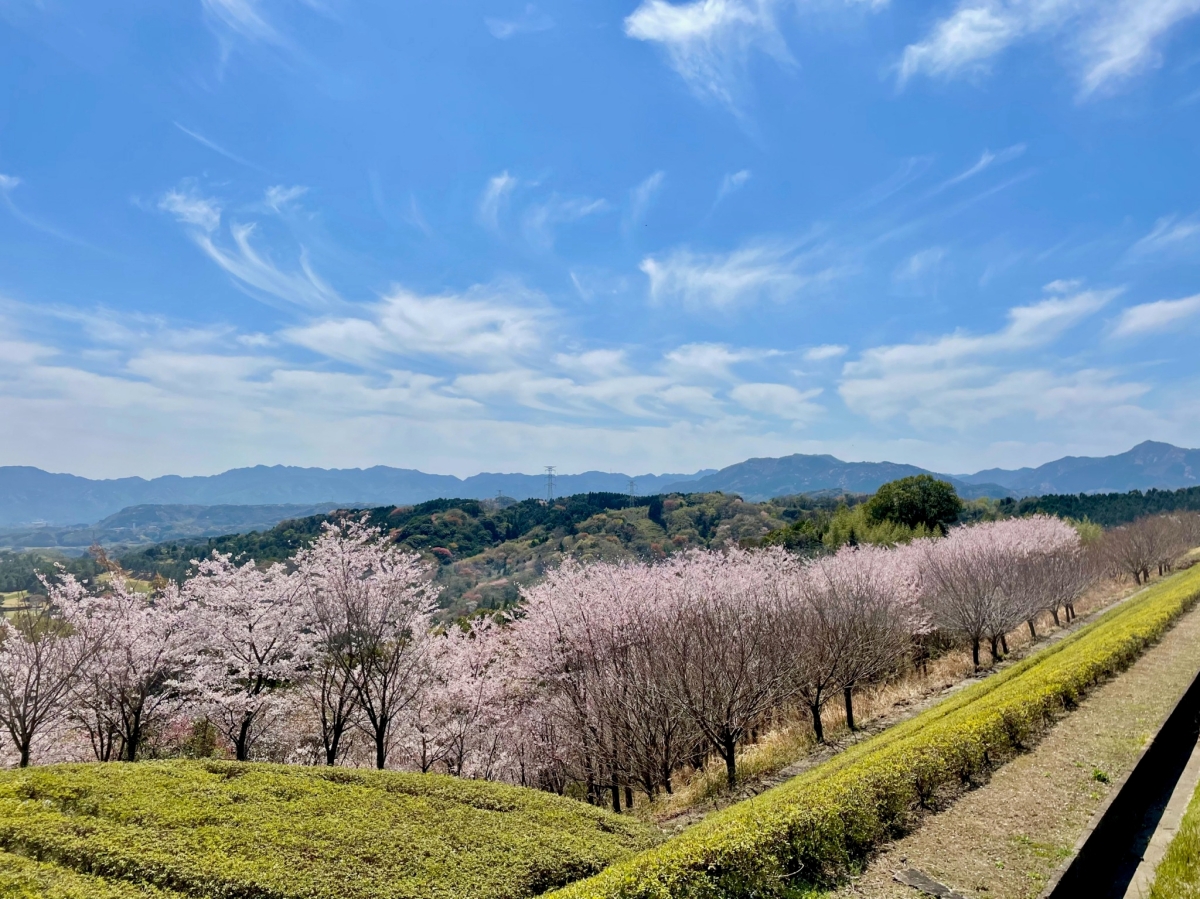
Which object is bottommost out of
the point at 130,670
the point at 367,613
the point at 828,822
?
the point at 130,670

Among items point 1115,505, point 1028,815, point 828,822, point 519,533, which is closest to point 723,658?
point 1028,815

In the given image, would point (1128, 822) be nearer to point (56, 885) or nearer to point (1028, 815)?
point (1028, 815)

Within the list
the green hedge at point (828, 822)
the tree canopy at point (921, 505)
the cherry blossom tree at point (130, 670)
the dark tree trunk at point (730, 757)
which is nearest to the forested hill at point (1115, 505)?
the tree canopy at point (921, 505)

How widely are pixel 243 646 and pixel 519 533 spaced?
116 metres

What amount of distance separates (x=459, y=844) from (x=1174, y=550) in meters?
65.8

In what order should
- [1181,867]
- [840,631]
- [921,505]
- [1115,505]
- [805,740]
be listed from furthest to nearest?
[1115,505] → [921,505] → [840,631] → [805,740] → [1181,867]

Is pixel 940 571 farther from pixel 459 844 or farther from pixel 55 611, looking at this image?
pixel 55 611

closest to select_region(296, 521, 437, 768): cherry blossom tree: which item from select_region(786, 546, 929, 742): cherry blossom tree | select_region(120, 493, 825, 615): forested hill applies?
select_region(786, 546, 929, 742): cherry blossom tree

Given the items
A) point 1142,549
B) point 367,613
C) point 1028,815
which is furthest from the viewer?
Result: point 1142,549

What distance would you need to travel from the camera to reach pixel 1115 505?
337ft

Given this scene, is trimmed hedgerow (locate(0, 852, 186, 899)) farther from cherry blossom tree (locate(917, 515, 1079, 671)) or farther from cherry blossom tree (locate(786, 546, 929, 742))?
cherry blossom tree (locate(917, 515, 1079, 671))

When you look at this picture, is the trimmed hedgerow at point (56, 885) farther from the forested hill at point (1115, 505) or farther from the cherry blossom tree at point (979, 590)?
the forested hill at point (1115, 505)

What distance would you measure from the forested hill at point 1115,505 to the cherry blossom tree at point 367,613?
102019mm

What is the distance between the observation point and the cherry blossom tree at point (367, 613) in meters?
16.1
